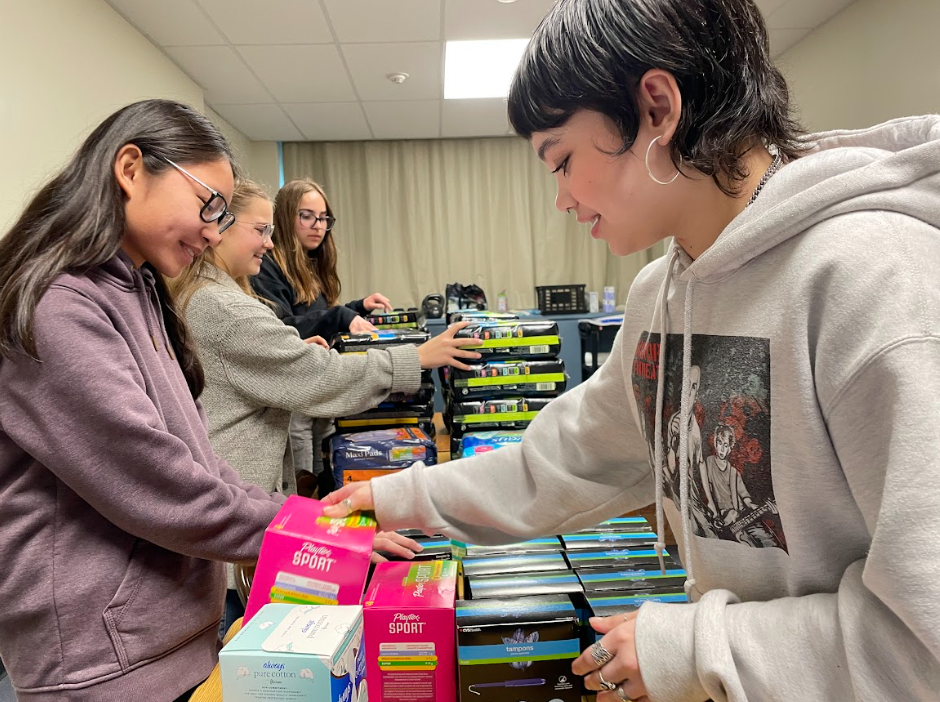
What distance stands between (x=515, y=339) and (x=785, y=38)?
3.48 meters

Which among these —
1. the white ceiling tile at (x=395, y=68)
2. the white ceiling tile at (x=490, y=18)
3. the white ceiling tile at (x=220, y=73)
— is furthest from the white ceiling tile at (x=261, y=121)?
the white ceiling tile at (x=490, y=18)

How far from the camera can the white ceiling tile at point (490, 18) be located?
315 centimetres

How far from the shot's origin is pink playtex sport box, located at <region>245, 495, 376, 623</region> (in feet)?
2.62

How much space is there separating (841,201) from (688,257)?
22 cm

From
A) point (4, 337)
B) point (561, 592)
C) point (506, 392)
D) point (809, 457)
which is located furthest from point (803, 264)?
point (506, 392)

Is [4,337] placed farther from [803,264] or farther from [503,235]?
[503,235]

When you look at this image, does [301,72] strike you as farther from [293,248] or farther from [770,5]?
[770,5]

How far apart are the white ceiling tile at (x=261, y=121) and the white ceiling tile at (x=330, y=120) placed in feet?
0.29

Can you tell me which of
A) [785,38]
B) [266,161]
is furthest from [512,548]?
[266,161]

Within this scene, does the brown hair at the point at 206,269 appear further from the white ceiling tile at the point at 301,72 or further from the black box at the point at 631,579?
the white ceiling tile at the point at 301,72

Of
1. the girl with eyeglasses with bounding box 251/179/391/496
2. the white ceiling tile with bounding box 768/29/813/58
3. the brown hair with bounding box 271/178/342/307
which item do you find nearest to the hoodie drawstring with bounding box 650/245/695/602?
the girl with eyeglasses with bounding box 251/179/391/496

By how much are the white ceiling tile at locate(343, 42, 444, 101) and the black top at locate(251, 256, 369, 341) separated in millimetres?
2015

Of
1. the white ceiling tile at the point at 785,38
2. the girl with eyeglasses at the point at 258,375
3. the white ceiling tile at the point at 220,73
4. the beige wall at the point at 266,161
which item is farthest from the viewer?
the beige wall at the point at 266,161

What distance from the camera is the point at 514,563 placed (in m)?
1.01
